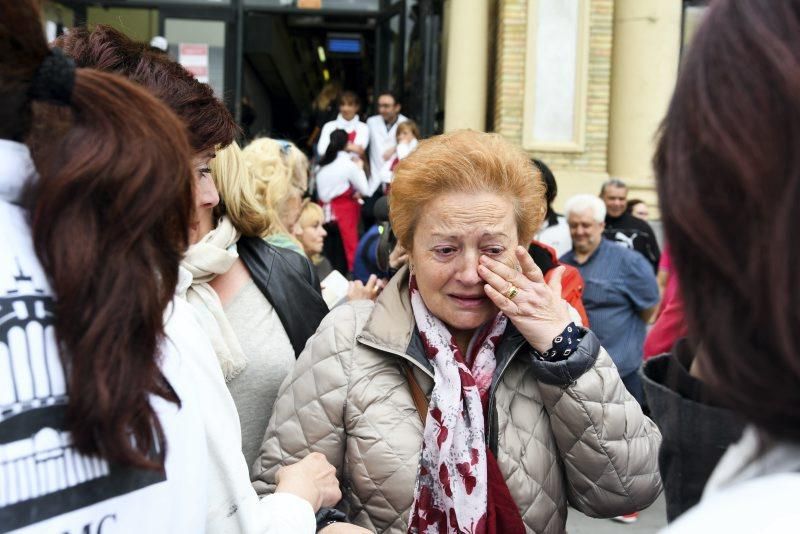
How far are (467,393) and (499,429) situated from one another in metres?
0.14

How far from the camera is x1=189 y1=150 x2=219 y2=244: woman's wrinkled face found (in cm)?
262

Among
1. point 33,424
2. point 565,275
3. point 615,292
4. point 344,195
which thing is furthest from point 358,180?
point 33,424

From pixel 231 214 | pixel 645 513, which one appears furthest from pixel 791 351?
pixel 645 513

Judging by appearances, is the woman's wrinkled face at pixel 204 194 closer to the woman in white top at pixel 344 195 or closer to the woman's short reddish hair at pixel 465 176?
the woman's short reddish hair at pixel 465 176

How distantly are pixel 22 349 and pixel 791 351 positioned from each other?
3.04 feet

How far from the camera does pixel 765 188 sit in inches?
35.8

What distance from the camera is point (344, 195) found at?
31.7 feet

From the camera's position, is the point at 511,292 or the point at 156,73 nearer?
the point at 156,73

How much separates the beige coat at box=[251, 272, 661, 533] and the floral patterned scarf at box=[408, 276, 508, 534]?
36 mm

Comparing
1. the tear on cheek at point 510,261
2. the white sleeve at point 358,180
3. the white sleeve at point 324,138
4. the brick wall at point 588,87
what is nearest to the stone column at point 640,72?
the brick wall at point 588,87

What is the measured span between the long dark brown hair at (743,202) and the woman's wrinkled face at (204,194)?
1.70m

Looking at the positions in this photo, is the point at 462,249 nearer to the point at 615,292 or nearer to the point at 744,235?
the point at 744,235

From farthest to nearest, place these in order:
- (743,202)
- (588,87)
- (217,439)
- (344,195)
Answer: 1. (588,87)
2. (344,195)
3. (217,439)
4. (743,202)

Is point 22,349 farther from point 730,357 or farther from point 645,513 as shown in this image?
point 645,513
